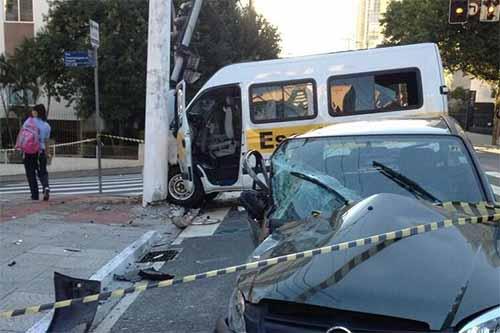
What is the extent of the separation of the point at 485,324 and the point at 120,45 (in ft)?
73.5

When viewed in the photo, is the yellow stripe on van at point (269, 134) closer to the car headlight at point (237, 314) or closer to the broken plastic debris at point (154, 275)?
the broken plastic debris at point (154, 275)

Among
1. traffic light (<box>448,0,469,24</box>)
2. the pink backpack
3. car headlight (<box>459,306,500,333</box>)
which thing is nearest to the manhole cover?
the pink backpack

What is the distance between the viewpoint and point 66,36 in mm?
23688

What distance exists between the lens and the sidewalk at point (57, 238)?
16.3 ft

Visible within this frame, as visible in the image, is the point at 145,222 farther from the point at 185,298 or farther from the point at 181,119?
the point at 185,298

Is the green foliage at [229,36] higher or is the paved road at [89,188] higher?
the green foliage at [229,36]

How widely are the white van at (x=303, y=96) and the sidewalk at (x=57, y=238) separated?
4.83 feet

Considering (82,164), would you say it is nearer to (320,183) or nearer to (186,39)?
(186,39)

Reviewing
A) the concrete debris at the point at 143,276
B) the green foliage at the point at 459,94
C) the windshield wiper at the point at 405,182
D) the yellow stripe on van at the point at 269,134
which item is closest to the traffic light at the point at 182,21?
the yellow stripe on van at the point at 269,134

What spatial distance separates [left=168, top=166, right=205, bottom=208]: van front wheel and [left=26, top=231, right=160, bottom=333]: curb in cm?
230

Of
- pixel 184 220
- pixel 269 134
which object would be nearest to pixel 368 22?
pixel 269 134

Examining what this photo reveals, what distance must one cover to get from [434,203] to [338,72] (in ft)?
22.5

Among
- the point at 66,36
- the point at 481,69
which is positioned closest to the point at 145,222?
the point at 66,36

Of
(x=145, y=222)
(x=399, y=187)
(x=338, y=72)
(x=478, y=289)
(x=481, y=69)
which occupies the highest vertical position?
(x=481, y=69)
